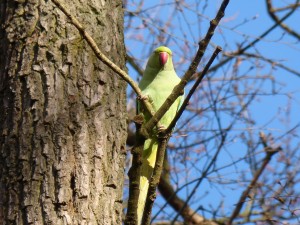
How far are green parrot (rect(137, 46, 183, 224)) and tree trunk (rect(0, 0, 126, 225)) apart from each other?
916 mm

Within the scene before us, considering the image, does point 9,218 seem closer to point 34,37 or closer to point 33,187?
point 33,187

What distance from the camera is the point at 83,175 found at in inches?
81.0

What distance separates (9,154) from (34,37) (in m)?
0.53

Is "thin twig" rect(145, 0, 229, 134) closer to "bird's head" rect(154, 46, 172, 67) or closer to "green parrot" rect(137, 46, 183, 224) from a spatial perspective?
"green parrot" rect(137, 46, 183, 224)

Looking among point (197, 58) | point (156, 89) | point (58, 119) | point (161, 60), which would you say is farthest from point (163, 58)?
point (197, 58)

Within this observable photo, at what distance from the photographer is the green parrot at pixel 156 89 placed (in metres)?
3.39

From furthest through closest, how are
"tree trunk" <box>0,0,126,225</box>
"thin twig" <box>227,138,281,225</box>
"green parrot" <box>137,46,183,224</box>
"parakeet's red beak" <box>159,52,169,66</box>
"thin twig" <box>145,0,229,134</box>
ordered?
"thin twig" <box>227,138,281,225</box> → "parakeet's red beak" <box>159,52,169,66</box> → "green parrot" <box>137,46,183,224</box> → "tree trunk" <box>0,0,126,225</box> → "thin twig" <box>145,0,229,134</box>

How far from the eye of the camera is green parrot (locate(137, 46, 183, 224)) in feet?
11.1

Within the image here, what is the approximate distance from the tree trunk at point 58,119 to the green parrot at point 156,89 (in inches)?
36.1

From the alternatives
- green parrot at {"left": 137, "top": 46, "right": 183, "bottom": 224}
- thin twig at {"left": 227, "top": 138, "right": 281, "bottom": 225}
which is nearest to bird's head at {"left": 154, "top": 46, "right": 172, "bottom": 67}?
green parrot at {"left": 137, "top": 46, "right": 183, "bottom": 224}

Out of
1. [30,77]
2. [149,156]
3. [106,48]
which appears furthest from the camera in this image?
[149,156]

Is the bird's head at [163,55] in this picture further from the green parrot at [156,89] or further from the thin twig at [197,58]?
the thin twig at [197,58]

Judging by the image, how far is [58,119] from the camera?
2.13 m

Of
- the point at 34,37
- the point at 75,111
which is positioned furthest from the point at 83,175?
the point at 34,37
